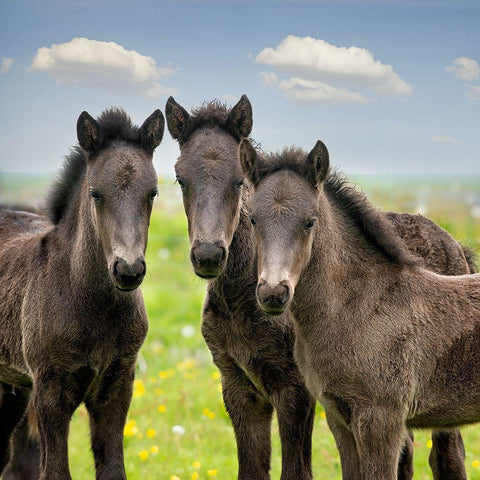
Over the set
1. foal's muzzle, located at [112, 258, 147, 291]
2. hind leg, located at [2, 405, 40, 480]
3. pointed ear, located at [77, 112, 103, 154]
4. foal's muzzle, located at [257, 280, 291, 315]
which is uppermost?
pointed ear, located at [77, 112, 103, 154]

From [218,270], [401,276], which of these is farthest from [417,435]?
[218,270]

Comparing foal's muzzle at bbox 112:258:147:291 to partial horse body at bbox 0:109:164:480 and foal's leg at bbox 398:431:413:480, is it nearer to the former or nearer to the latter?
partial horse body at bbox 0:109:164:480

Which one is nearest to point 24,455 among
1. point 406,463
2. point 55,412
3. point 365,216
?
point 55,412

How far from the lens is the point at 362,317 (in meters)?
4.82

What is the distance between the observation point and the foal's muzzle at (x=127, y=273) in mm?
4633

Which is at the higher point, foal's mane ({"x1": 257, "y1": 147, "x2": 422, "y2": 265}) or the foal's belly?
foal's mane ({"x1": 257, "y1": 147, "x2": 422, "y2": 265})

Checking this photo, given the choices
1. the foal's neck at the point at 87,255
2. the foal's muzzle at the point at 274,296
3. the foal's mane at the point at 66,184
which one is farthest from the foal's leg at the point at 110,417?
the foal's muzzle at the point at 274,296

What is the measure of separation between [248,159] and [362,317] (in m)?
1.26

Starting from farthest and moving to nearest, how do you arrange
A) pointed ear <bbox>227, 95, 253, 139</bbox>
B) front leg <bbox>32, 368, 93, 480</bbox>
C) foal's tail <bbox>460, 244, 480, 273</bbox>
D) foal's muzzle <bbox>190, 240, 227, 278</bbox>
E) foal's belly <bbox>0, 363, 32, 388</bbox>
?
1. foal's tail <bbox>460, 244, 480, 273</bbox>
2. foal's belly <bbox>0, 363, 32, 388</bbox>
3. pointed ear <bbox>227, 95, 253, 139</bbox>
4. front leg <bbox>32, 368, 93, 480</bbox>
5. foal's muzzle <bbox>190, 240, 227, 278</bbox>

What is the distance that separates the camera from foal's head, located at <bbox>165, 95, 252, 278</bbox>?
187 inches

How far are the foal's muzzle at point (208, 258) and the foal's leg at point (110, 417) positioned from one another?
3.48ft

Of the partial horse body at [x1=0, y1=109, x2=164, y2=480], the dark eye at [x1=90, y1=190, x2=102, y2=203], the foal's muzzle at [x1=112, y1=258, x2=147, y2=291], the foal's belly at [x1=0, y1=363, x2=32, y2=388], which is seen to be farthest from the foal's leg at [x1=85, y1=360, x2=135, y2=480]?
the dark eye at [x1=90, y1=190, x2=102, y2=203]

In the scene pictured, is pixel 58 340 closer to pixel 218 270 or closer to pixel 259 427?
pixel 218 270

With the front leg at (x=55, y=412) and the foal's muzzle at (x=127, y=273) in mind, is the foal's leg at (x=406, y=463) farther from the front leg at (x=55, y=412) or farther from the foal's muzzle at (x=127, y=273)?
the foal's muzzle at (x=127, y=273)
